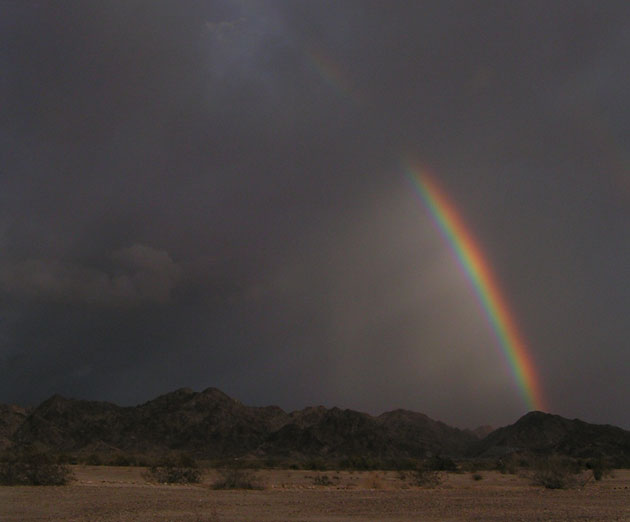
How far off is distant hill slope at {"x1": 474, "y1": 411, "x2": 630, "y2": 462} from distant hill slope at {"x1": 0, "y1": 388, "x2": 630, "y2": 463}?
0.87ft

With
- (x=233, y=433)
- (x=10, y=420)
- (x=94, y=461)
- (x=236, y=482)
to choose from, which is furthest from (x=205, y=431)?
(x=236, y=482)

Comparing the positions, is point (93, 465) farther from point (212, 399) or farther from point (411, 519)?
point (212, 399)

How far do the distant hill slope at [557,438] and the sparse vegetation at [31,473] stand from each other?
393ft

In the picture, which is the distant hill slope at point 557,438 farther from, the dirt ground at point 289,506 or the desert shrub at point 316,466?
the dirt ground at point 289,506

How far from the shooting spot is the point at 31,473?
41.8 meters

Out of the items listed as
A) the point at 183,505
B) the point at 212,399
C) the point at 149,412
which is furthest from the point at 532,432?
the point at 183,505

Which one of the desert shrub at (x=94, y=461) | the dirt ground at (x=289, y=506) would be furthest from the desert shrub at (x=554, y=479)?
the desert shrub at (x=94, y=461)

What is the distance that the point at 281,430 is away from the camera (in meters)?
184

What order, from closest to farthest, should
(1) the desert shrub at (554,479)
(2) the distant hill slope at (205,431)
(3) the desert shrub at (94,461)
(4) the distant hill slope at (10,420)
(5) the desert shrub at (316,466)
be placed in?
(1) the desert shrub at (554,479)
(3) the desert shrub at (94,461)
(5) the desert shrub at (316,466)
(4) the distant hill slope at (10,420)
(2) the distant hill slope at (205,431)

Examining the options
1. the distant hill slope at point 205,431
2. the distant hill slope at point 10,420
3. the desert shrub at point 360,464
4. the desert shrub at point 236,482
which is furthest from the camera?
the distant hill slope at point 205,431

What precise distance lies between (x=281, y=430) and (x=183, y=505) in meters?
159

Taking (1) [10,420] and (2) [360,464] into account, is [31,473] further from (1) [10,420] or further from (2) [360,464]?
(1) [10,420]

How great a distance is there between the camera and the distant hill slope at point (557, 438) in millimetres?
146250

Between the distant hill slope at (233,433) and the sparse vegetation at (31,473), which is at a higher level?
the distant hill slope at (233,433)
